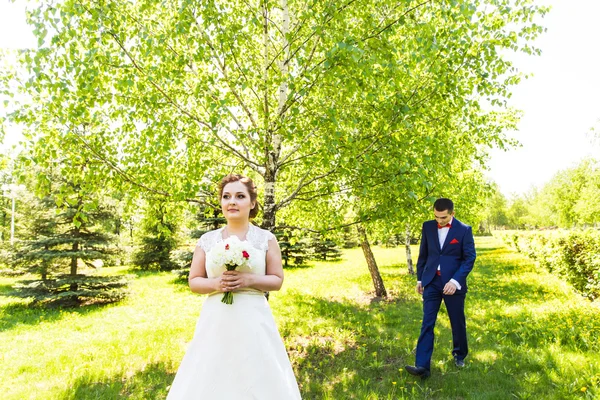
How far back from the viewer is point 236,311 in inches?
119

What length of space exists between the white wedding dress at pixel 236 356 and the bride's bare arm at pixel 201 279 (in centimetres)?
11

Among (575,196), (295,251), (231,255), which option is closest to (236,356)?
(231,255)

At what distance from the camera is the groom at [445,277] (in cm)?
500

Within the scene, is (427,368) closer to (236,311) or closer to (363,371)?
(363,371)

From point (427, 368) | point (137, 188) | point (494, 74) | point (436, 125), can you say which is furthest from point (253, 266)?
point (494, 74)

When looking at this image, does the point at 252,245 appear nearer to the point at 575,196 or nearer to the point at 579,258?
the point at 579,258

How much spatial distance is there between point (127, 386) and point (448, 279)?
5.05 metres

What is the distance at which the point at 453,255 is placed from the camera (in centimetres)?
519

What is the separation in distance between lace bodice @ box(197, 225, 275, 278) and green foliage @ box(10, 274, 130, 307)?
1156 cm

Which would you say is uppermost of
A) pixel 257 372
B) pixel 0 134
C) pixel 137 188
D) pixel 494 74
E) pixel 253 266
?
pixel 494 74

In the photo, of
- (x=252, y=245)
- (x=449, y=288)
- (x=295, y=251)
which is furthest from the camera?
(x=295, y=251)

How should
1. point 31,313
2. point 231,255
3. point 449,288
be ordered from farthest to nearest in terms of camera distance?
1. point 31,313
2. point 449,288
3. point 231,255

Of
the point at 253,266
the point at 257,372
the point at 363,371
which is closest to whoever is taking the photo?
the point at 257,372

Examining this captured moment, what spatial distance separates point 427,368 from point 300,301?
7101 millimetres
